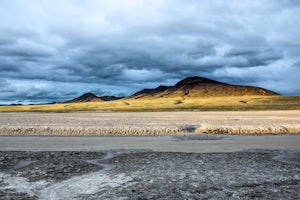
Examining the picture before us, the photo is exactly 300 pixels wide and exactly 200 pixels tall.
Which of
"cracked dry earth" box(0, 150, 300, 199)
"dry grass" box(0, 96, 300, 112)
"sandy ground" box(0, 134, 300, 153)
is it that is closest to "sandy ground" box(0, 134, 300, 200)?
"cracked dry earth" box(0, 150, 300, 199)

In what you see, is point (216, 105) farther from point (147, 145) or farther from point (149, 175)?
point (149, 175)

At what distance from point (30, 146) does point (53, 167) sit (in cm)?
1084

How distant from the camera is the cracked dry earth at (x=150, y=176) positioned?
38.8 feet

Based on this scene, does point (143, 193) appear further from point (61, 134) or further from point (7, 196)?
point (61, 134)

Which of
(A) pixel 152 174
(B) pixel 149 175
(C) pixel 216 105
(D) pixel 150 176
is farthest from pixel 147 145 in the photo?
(C) pixel 216 105

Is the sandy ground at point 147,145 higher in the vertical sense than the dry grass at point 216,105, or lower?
lower

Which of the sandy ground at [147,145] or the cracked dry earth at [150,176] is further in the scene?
the sandy ground at [147,145]

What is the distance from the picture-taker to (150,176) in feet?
46.9

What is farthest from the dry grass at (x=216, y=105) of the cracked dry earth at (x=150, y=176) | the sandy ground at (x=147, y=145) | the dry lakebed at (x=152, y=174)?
the cracked dry earth at (x=150, y=176)

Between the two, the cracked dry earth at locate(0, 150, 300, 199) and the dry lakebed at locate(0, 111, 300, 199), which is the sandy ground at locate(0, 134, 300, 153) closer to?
the dry lakebed at locate(0, 111, 300, 199)

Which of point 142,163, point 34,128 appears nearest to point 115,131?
point 34,128

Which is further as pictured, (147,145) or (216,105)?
(216,105)

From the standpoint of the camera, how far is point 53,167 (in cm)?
1667

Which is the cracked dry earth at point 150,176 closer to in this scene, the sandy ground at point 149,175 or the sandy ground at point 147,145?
the sandy ground at point 149,175
